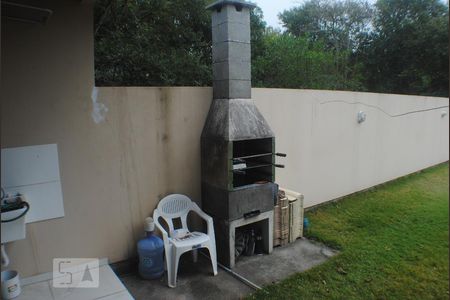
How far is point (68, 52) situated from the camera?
10.8 ft

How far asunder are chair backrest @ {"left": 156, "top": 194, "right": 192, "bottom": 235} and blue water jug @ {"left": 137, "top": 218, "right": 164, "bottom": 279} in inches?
8.8

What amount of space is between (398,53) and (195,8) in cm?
581

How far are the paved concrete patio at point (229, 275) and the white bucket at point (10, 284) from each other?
101 centimetres

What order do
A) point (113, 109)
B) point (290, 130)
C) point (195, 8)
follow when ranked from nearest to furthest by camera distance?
point (113, 109)
point (290, 130)
point (195, 8)

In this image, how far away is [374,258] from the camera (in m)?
4.06

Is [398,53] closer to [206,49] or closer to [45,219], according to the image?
[45,219]

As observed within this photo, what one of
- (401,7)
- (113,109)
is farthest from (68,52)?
(401,7)

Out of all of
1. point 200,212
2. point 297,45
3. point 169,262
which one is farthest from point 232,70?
point 297,45

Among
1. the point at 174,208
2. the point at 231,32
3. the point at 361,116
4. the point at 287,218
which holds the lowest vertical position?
the point at 287,218

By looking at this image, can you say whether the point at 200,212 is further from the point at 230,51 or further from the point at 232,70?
the point at 230,51

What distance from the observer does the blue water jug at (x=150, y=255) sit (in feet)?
11.9

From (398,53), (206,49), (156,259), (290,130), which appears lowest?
(156,259)

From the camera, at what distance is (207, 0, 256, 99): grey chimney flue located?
3.87 m

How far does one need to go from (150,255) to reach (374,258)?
2.67 meters
